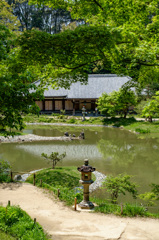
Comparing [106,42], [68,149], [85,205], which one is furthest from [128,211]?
[68,149]

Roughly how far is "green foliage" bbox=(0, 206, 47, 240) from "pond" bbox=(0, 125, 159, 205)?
753 cm

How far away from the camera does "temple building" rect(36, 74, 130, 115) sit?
3956 cm

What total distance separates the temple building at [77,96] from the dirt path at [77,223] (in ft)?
99.2

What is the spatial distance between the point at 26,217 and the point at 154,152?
15747mm

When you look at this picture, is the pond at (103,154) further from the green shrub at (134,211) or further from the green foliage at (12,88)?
the green foliage at (12,88)

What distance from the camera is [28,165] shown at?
16703 mm

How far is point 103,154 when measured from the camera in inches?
779

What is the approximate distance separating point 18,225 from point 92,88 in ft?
119

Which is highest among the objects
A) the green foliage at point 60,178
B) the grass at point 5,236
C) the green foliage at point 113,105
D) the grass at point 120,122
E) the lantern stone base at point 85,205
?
the green foliage at point 113,105

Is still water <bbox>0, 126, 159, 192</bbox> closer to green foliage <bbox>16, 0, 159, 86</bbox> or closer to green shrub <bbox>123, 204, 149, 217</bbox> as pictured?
green shrub <bbox>123, 204, 149, 217</bbox>

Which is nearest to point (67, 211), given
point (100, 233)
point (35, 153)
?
point (100, 233)

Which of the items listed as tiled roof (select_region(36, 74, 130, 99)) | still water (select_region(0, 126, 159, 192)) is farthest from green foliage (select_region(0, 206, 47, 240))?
tiled roof (select_region(36, 74, 130, 99))

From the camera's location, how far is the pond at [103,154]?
1577cm

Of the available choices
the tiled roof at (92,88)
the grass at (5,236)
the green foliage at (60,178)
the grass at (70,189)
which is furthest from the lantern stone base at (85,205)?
the tiled roof at (92,88)
